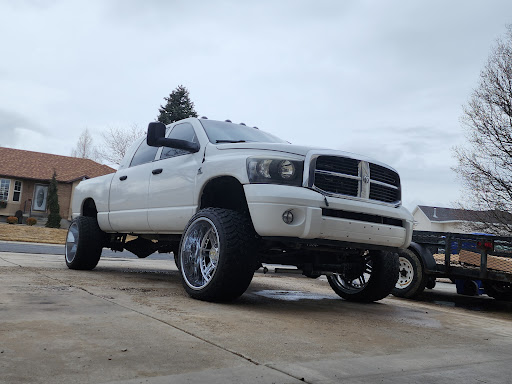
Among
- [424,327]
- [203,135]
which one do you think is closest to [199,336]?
[424,327]

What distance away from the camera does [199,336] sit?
331cm

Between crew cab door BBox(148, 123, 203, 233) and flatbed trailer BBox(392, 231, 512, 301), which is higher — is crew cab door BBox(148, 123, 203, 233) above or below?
above

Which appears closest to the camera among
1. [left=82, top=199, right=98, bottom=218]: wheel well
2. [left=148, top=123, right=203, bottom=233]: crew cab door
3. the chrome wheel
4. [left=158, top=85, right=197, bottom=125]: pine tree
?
[left=148, top=123, right=203, bottom=233]: crew cab door

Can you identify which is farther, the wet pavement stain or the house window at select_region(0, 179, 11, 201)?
Answer: the house window at select_region(0, 179, 11, 201)

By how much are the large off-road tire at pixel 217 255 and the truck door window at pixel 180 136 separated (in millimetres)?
1215

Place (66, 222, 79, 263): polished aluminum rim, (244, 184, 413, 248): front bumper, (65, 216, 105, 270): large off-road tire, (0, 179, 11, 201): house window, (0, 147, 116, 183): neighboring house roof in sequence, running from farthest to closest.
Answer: (0, 147, 116, 183): neighboring house roof, (0, 179, 11, 201): house window, (66, 222, 79, 263): polished aluminum rim, (65, 216, 105, 270): large off-road tire, (244, 184, 413, 248): front bumper

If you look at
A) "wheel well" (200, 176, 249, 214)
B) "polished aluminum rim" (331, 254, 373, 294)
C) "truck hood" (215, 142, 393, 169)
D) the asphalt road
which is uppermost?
"truck hood" (215, 142, 393, 169)

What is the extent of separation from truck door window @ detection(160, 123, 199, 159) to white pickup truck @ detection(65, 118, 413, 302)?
18 mm

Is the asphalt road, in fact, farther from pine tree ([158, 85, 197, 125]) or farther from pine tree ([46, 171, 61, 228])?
pine tree ([158, 85, 197, 125])

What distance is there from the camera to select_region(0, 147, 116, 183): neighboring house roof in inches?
1454

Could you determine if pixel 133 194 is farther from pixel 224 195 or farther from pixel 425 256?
pixel 425 256

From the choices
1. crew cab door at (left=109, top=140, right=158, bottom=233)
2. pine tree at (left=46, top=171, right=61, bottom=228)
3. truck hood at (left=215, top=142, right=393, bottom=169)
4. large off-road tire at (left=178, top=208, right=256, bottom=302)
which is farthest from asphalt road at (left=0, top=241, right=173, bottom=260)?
pine tree at (left=46, top=171, right=61, bottom=228)

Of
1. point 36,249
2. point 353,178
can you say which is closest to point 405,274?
point 353,178

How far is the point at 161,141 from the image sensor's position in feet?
18.2
